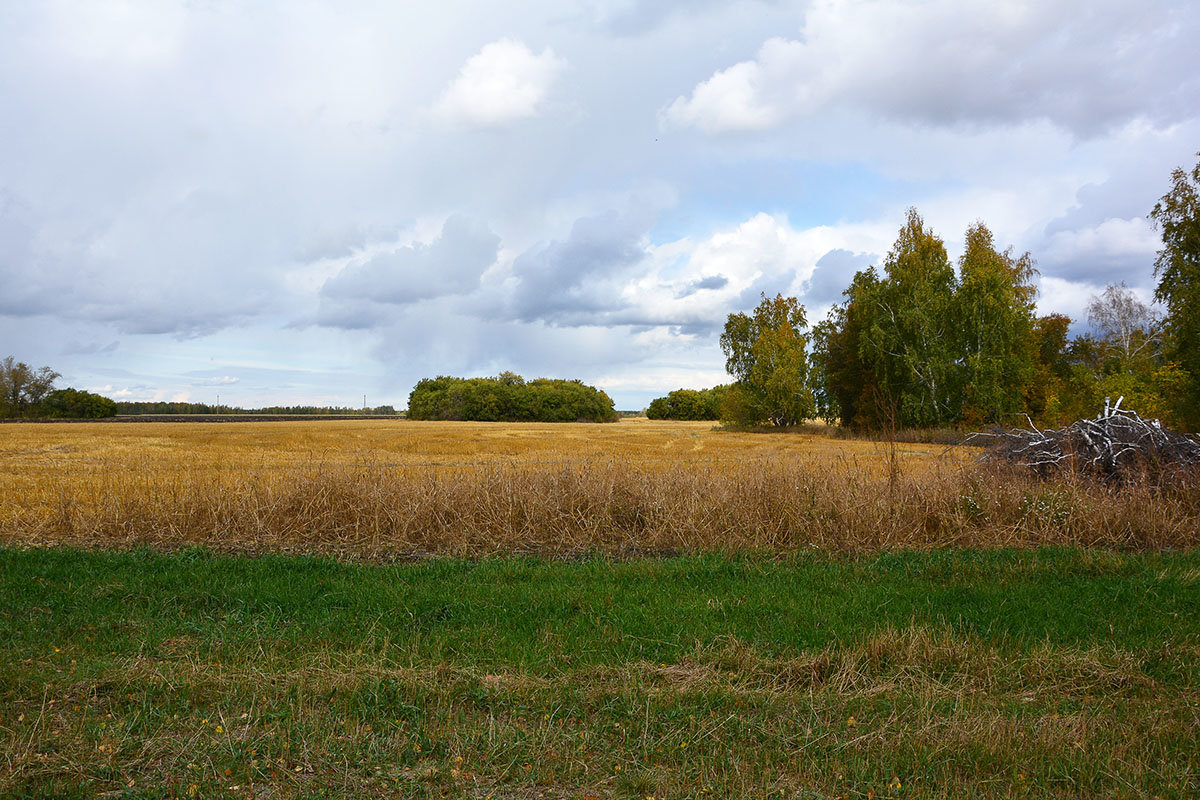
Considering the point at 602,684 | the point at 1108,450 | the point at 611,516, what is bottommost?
the point at 602,684

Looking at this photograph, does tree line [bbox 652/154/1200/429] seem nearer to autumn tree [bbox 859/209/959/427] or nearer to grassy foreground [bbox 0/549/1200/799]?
autumn tree [bbox 859/209/959/427]

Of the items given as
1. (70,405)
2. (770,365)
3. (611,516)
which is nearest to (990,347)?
(770,365)

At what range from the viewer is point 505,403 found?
322 ft

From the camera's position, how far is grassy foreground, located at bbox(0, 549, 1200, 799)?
393 cm

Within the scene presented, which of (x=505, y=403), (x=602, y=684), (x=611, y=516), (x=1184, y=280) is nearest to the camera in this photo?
(x=602, y=684)

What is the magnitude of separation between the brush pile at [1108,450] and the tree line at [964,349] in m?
10.1

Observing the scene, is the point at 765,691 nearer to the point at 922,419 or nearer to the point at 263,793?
the point at 263,793

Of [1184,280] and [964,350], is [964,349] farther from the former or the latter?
[1184,280]

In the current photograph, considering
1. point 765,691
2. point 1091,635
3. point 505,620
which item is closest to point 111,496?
point 505,620

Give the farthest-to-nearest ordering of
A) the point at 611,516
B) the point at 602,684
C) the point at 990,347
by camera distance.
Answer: the point at 990,347
the point at 611,516
the point at 602,684

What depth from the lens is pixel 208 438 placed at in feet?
146

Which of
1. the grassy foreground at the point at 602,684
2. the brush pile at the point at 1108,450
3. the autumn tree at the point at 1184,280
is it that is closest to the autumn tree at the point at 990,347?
the autumn tree at the point at 1184,280

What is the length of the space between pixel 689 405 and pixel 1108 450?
328 feet

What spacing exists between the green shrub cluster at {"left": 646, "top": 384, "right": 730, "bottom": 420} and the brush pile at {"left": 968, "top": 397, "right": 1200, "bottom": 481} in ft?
305
